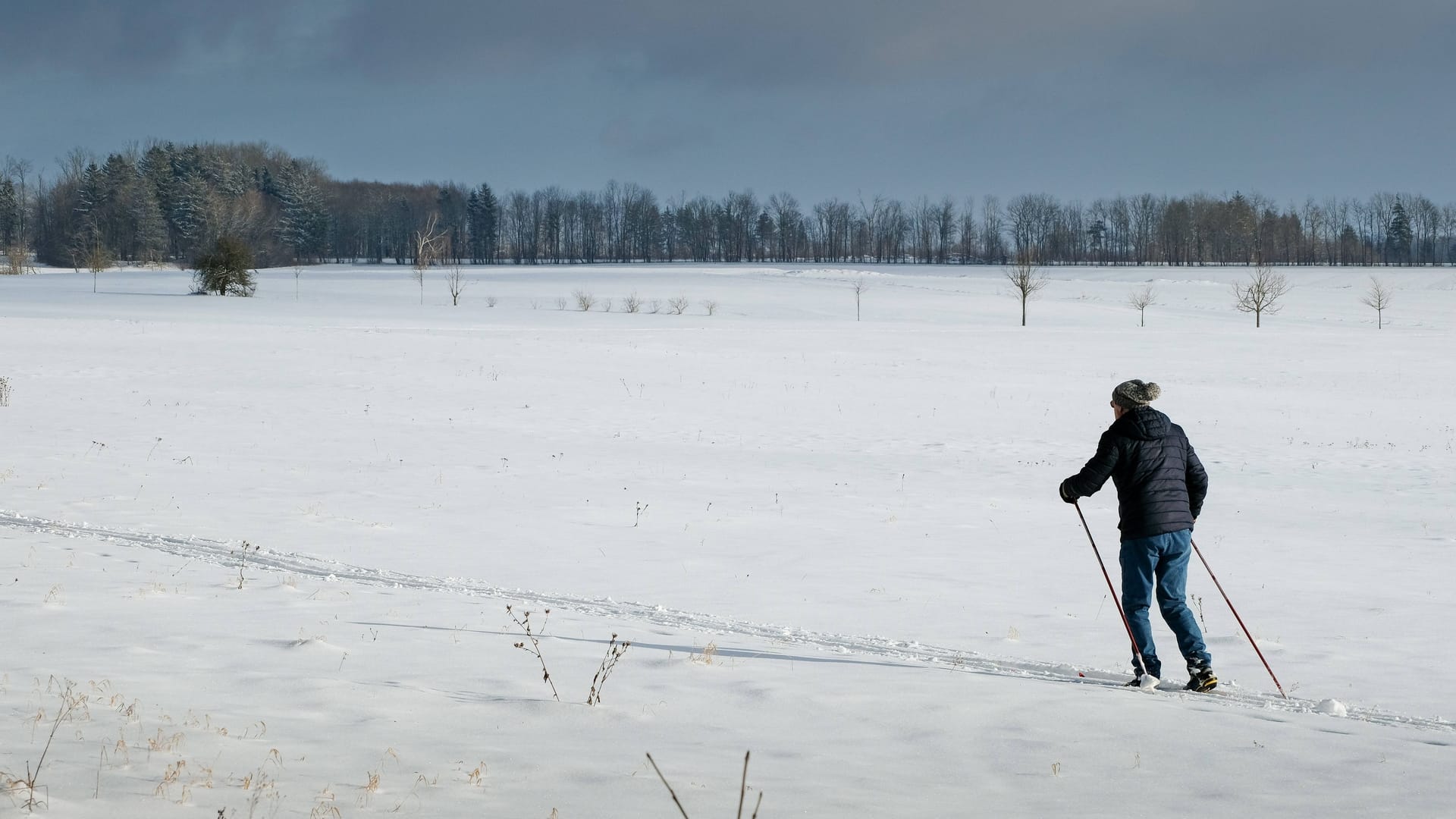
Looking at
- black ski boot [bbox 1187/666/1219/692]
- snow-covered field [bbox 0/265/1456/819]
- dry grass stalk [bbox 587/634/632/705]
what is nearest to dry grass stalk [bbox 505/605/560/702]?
snow-covered field [bbox 0/265/1456/819]

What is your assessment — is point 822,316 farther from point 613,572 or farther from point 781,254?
point 781,254

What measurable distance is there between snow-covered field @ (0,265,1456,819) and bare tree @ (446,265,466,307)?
117ft

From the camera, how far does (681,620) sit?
888cm

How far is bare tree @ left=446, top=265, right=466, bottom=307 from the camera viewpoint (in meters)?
66.8

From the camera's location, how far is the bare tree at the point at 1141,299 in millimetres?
69688

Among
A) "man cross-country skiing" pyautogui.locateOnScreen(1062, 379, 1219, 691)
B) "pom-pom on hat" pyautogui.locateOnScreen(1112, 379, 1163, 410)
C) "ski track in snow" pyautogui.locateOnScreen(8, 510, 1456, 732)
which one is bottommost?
"ski track in snow" pyautogui.locateOnScreen(8, 510, 1456, 732)

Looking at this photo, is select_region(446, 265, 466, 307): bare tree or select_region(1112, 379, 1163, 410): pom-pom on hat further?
select_region(446, 265, 466, 307): bare tree

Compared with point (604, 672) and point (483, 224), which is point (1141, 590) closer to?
point (604, 672)

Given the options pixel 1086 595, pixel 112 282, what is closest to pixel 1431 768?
pixel 1086 595

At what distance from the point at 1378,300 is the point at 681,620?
230 feet

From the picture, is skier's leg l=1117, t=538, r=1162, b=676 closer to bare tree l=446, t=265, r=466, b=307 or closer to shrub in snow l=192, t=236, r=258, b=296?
bare tree l=446, t=265, r=466, b=307

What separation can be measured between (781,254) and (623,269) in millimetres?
54465

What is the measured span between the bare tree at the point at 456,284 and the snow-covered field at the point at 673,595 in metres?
35.6

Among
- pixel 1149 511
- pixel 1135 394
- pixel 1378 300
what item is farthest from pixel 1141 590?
pixel 1378 300
